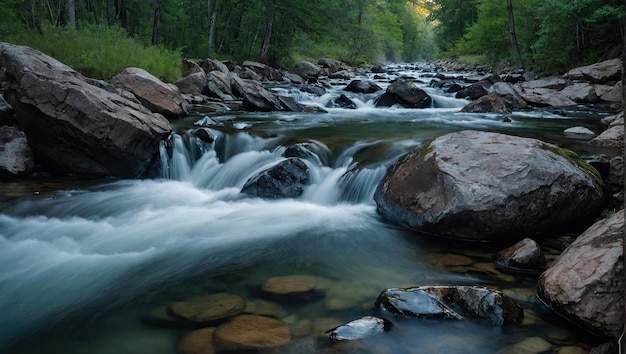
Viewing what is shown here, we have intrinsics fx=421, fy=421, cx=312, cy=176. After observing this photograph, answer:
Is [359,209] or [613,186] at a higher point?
[613,186]

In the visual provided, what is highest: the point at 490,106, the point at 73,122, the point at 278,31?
the point at 278,31

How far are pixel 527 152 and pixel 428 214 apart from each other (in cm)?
126

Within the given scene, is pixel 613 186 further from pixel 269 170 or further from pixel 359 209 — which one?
pixel 269 170

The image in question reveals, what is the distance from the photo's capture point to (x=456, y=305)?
10.0 feet

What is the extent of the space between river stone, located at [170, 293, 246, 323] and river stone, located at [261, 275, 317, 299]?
11.7 inches

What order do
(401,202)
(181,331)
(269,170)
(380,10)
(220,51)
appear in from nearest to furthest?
(181,331), (401,202), (269,170), (220,51), (380,10)

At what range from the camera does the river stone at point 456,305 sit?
298 centimetres

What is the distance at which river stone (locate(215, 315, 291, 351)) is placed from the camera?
273 centimetres

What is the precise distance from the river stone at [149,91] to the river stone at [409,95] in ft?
25.1

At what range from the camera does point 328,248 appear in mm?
4605

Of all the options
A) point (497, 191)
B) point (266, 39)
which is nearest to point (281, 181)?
point (497, 191)

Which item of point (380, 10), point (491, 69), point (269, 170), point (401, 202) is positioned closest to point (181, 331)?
point (401, 202)

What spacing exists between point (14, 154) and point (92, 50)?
6.77 metres

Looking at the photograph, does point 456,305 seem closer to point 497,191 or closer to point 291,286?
point 291,286
